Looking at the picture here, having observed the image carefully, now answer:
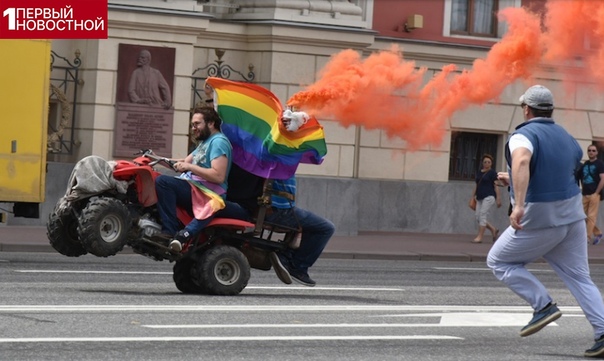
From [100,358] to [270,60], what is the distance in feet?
58.4

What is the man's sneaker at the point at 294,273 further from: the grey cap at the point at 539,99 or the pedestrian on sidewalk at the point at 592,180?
the pedestrian on sidewalk at the point at 592,180

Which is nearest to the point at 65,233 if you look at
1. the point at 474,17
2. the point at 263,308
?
the point at 263,308

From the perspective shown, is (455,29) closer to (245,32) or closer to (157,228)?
(245,32)

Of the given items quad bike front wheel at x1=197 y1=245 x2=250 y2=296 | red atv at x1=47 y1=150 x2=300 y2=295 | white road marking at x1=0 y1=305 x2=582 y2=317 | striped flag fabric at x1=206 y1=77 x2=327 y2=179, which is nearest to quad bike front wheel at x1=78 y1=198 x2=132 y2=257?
red atv at x1=47 y1=150 x2=300 y2=295

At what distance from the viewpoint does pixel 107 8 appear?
24.4 metres

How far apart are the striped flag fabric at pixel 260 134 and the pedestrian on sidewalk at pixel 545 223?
326cm

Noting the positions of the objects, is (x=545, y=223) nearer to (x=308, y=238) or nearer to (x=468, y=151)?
(x=308, y=238)

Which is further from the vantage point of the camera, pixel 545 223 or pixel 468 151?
pixel 468 151

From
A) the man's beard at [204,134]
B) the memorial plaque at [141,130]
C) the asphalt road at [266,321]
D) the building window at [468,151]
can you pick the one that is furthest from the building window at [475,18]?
the man's beard at [204,134]

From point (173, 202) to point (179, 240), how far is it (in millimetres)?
359

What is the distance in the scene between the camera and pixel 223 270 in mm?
13016

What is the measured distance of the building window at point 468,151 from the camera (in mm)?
29281

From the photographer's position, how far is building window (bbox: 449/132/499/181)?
96.1 ft

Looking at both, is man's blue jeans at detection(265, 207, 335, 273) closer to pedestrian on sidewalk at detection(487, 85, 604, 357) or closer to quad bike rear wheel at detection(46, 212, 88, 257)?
quad bike rear wheel at detection(46, 212, 88, 257)
